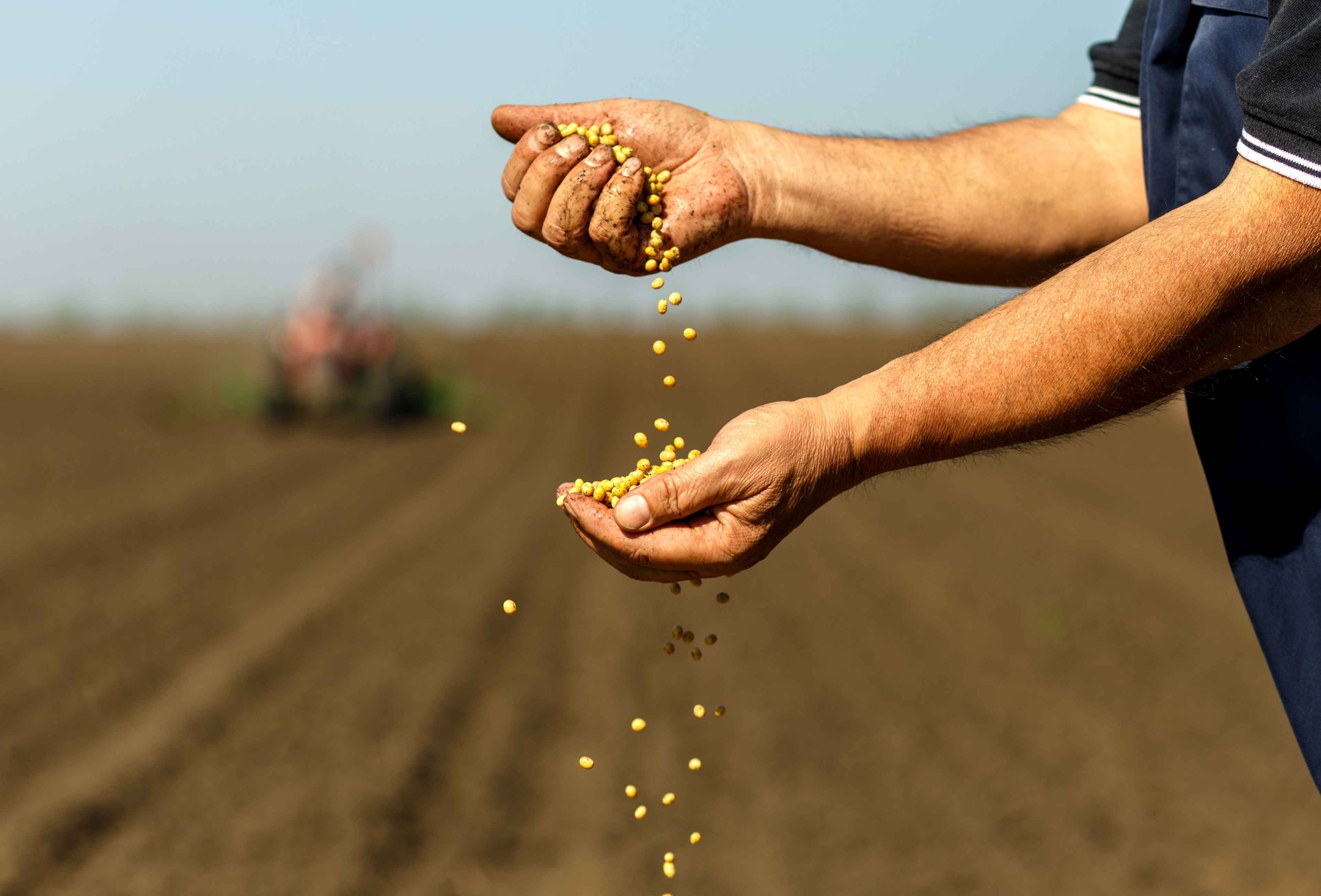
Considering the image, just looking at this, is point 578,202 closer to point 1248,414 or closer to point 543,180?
point 543,180

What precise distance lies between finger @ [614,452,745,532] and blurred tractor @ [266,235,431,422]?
13.4 meters

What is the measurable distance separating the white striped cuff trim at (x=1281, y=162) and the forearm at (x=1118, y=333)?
14 mm

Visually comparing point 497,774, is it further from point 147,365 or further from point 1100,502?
point 147,365

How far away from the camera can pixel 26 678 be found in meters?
5.55

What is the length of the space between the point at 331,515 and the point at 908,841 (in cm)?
607

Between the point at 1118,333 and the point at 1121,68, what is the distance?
0.94 meters

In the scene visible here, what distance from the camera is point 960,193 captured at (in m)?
2.27

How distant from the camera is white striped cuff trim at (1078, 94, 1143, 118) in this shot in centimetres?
228

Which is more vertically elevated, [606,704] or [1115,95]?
[1115,95]

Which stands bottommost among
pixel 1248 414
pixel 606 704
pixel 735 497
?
pixel 606 704

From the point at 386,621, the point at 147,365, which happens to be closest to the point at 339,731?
the point at 386,621

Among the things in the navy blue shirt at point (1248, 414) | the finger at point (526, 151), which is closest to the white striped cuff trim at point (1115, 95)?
the navy blue shirt at point (1248, 414)

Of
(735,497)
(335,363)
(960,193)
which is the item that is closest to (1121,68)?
(960,193)

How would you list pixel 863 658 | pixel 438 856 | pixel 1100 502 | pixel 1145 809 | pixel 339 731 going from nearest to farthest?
pixel 438 856, pixel 1145 809, pixel 339 731, pixel 863 658, pixel 1100 502
